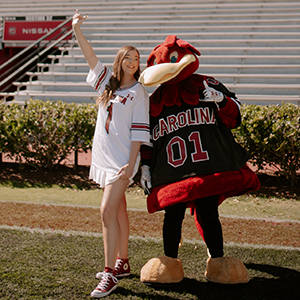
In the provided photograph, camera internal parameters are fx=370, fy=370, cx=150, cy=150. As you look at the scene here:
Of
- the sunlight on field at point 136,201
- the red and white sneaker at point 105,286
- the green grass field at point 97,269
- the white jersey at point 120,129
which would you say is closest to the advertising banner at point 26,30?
the sunlight on field at point 136,201

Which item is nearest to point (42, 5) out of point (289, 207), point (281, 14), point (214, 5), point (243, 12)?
point (214, 5)

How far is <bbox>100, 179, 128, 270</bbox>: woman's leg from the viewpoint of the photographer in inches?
107

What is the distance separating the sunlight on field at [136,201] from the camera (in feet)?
17.0

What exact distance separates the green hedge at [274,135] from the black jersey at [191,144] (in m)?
3.13

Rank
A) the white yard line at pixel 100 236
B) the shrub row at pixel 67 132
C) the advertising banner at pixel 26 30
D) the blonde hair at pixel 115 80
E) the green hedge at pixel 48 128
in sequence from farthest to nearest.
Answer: the advertising banner at pixel 26 30 < the green hedge at pixel 48 128 < the shrub row at pixel 67 132 < the white yard line at pixel 100 236 < the blonde hair at pixel 115 80

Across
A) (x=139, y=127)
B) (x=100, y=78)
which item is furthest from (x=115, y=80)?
(x=139, y=127)

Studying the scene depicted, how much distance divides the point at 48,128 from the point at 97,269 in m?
4.01

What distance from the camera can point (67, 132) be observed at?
663cm

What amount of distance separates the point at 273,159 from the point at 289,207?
0.93m

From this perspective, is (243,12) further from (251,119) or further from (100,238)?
(100,238)

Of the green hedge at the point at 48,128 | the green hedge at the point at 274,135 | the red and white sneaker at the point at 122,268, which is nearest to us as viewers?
the red and white sneaker at the point at 122,268

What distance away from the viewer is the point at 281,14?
1377 centimetres

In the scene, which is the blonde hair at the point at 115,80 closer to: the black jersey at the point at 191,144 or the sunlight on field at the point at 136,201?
the black jersey at the point at 191,144

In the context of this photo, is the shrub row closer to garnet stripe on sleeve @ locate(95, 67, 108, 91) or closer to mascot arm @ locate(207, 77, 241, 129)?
mascot arm @ locate(207, 77, 241, 129)
